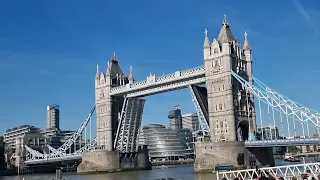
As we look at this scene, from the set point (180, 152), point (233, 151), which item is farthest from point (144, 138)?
point (233, 151)

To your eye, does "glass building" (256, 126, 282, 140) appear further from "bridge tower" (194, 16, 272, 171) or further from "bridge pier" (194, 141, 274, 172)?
"bridge pier" (194, 141, 274, 172)

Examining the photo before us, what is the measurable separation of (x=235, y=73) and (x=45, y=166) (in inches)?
3029

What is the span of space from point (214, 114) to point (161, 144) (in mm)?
87989

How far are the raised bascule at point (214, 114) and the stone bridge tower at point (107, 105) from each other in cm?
20

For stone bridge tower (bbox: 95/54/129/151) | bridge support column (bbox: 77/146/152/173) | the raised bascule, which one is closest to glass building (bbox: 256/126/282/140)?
the raised bascule

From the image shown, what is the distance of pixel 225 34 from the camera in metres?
72.6

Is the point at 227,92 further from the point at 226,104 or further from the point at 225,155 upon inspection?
the point at 225,155

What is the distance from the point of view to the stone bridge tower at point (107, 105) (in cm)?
9238

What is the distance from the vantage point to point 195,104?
76.1 metres

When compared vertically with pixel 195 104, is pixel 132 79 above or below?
above

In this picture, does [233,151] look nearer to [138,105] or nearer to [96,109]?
[138,105]

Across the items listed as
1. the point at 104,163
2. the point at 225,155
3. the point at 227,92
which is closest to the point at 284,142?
the point at 225,155

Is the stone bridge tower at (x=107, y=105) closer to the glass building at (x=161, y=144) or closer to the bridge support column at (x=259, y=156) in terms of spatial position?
the bridge support column at (x=259, y=156)

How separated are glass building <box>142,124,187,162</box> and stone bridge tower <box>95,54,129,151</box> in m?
62.2
